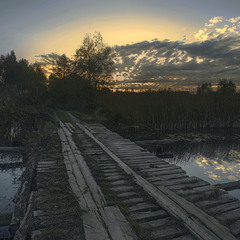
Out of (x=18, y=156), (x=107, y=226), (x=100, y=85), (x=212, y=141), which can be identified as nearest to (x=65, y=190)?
(x=107, y=226)

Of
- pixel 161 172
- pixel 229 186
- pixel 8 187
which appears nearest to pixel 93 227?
pixel 161 172

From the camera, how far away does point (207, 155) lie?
33.1 feet

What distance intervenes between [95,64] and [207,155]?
22.8 meters

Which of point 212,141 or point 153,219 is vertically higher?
point 153,219

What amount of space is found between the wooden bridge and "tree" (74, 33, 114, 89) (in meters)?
25.0

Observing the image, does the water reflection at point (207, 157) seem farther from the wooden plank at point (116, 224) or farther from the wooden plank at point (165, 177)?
the wooden plank at point (116, 224)

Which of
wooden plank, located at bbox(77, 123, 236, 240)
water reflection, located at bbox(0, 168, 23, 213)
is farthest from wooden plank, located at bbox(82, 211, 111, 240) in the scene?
water reflection, located at bbox(0, 168, 23, 213)

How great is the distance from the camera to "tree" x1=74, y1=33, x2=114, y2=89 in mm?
28984

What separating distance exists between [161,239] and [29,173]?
3712mm

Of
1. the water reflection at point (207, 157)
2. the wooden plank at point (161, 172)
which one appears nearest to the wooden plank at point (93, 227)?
the wooden plank at point (161, 172)

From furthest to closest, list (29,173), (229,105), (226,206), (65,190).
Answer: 1. (229,105)
2. (29,173)
3. (65,190)
4. (226,206)

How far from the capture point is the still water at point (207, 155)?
7793 millimetres

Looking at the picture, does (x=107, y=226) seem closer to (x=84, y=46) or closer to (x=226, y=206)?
(x=226, y=206)

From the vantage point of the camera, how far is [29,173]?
489 centimetres
